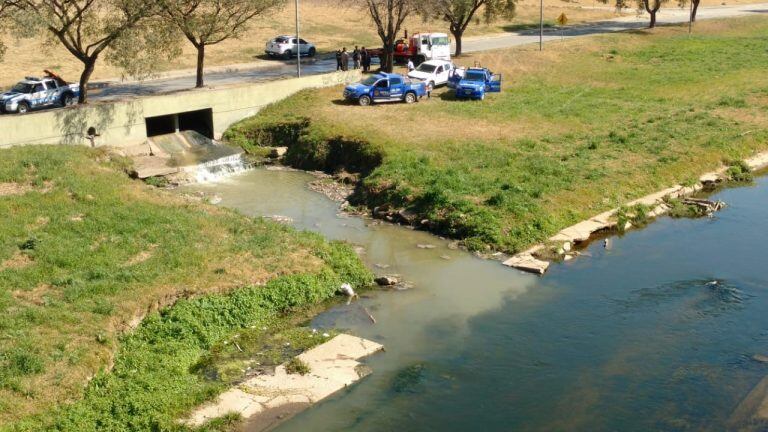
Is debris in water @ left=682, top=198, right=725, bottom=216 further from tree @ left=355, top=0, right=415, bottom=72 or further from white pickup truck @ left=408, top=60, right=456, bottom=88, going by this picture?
tree @ left=355, top=0, right=415, bottom=72

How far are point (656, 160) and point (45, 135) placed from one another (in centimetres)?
2428

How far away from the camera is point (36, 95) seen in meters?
35.3

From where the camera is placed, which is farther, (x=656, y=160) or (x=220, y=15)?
(x=220, y=15)

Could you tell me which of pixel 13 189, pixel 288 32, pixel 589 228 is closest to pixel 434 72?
pixel 589 228

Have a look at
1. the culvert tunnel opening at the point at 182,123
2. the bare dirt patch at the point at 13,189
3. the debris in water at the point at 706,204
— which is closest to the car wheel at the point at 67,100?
the culvert tunnel opening at the point at 182,123

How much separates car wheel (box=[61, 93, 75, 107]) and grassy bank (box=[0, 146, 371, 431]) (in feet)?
30.3

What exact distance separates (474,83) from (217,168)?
48.5 feet

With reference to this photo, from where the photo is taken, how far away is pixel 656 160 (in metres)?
32.7

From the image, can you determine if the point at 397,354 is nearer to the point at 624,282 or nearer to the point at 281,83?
the point at 624,282

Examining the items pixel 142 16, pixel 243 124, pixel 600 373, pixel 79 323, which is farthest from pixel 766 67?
pixel 79 323

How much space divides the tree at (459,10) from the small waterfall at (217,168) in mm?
17062

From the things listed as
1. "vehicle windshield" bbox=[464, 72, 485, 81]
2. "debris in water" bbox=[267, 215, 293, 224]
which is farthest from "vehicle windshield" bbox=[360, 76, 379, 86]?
"debris in water" bbox=[267, 215, 293, 224]

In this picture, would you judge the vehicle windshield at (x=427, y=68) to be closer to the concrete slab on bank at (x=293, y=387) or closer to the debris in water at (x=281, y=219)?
the debris in water at (x=281, y=219)

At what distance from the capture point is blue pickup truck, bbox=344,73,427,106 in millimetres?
40219
